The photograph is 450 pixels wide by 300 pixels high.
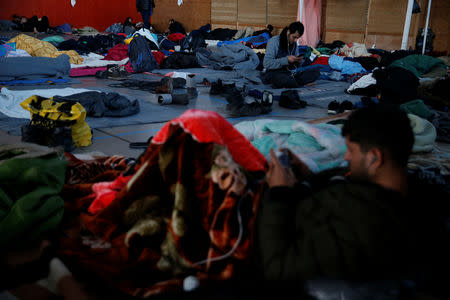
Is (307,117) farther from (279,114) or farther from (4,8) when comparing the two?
(4,8)

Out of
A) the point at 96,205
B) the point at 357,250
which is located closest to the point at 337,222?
the point at 357,250

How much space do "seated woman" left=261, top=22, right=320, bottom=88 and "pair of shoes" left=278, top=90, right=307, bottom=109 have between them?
127cm

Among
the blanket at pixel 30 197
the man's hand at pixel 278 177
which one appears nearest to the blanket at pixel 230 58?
the blanket at pixel 30 197

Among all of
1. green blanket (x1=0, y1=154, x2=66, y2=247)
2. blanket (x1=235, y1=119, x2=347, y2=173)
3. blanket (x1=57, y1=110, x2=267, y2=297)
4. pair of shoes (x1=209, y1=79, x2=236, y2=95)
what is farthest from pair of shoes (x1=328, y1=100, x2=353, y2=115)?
green blanket (x1=0, y1=154, x2=66, y2=247)

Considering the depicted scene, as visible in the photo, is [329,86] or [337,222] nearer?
[337,222]

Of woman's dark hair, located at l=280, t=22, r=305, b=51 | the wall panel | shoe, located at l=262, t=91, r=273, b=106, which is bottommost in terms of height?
shoe, located at l=262, t=91, r=273, b=106

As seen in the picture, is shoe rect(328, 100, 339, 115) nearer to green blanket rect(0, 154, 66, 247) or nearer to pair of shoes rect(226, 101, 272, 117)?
pair of shoes rect(226, 101, 272, 117)

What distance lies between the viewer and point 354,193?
1.29 m

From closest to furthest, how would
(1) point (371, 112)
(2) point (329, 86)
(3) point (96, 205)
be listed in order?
(1) point (371, 112)
(3) point (96, 205)
(2) point (329, 86)

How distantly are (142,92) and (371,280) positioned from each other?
16.7 ft

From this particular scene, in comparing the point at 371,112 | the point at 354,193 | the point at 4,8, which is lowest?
the point at 354,193

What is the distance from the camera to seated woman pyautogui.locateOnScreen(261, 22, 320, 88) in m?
6.36

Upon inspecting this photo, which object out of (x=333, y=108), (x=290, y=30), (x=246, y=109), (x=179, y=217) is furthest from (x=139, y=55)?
(x=179, y=217)

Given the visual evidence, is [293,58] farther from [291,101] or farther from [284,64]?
[291,101]
